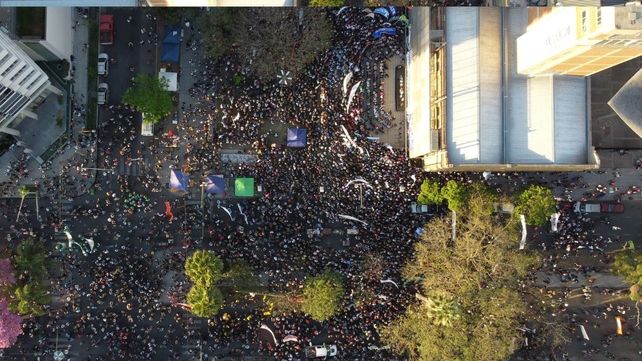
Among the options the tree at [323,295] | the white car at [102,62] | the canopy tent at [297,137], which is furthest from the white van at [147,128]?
the tree at [323,295]

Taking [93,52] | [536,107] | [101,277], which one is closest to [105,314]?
[101,277]

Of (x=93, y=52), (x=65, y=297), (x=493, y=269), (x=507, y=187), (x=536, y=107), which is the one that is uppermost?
(x=93, y=52)

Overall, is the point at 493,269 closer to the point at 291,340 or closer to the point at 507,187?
the point at 507,187

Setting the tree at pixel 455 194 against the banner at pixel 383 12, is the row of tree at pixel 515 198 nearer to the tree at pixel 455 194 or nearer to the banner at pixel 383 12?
the tree at pixel 455 194

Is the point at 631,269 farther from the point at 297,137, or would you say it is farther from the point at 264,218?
the point at 264,218

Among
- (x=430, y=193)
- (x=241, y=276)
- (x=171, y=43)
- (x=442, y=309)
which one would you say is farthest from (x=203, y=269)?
(x=171, y=43)

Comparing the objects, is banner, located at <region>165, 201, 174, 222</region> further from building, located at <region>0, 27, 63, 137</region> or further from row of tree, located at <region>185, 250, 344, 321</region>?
building, located at <region>0, 27, 63, 137</region>
